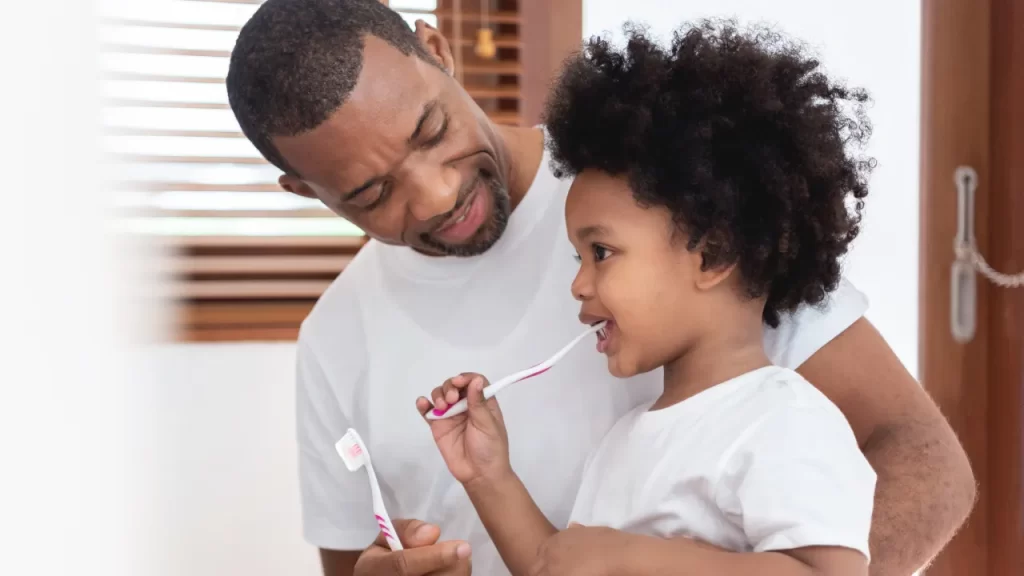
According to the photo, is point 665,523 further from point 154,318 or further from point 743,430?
point 154,318

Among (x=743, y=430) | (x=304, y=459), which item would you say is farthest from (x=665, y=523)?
(x=304, y=459)

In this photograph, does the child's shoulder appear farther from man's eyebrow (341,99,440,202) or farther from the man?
man's eyebrow (341,99,440,202)

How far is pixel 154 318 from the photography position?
0.37ft

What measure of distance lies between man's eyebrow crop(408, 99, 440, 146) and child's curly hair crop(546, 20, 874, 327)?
126 millimetres

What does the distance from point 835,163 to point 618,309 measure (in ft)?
0.80

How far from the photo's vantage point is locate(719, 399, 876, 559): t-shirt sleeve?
0.67 metres

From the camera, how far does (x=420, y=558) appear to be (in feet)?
2.53

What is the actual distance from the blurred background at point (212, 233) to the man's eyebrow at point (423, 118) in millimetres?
161

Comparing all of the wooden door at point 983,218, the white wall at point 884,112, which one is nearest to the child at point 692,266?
the white wall at point 884,112

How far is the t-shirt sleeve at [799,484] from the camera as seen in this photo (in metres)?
0.67

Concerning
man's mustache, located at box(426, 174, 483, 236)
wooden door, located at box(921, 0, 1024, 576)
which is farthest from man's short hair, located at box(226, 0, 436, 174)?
wooden door, located at box(921, 0, 1024, 576)

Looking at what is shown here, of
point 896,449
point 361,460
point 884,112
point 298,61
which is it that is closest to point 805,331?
point 896,449

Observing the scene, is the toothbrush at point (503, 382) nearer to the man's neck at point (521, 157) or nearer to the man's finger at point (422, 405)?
the man's finger at point (422, 405)

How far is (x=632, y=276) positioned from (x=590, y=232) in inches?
2.1
